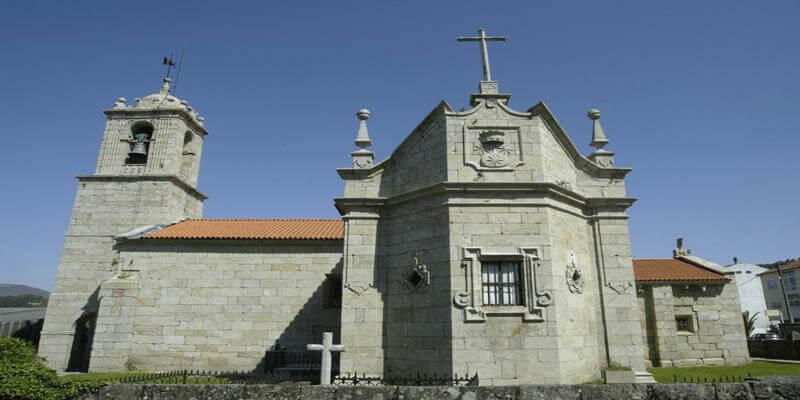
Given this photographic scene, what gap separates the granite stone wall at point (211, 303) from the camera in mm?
17516

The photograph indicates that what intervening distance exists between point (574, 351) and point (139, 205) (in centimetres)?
2274

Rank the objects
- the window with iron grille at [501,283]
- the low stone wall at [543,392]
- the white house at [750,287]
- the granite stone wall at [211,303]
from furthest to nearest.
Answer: the white house at [750,287] < the granite stone wall at [211,303] < the window with iron grille at [501,283] < the low stone wall at [543,392]

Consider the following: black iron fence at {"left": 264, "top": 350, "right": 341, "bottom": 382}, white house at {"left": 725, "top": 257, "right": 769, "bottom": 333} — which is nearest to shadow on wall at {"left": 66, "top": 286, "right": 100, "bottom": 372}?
black iron fence at {"left": 264, "top": 350, "right": 341, "bottom": 382}

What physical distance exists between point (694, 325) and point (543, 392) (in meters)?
17.0

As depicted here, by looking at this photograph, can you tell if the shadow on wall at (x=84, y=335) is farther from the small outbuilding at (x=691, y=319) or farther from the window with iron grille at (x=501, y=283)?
the small outbuilding at (x=691, y=319)

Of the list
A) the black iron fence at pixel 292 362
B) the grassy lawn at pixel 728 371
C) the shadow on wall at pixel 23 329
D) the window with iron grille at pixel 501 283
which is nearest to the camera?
the window with iron grille at pixel 501 283

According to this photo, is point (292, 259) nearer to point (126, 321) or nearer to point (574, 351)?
point (126, 321)

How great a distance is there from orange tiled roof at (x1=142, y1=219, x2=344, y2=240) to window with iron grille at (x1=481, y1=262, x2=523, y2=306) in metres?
9.69

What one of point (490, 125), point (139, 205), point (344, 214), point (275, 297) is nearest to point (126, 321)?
point (275, 297)

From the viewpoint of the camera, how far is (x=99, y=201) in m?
22.8

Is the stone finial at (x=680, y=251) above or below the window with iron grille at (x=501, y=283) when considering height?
above

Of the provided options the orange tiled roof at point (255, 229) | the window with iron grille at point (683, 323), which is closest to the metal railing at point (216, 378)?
the orange tiled roof at point (255, 229)

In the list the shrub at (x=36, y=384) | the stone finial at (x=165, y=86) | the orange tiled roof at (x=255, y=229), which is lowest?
the shrub at (x=36, y=384)

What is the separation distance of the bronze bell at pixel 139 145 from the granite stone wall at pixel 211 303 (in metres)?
7.18
